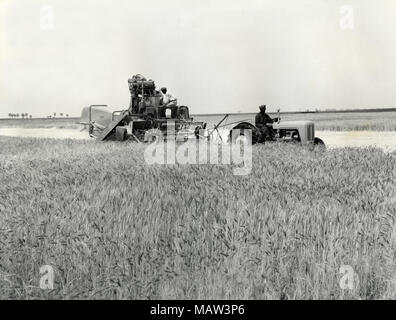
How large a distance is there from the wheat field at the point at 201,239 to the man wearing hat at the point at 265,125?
27.5 ft

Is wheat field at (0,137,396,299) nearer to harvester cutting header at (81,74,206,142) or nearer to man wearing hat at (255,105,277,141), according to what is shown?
man wearing hat at (255,105,277,141)

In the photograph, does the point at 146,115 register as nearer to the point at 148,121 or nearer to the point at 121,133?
the point at 148,121

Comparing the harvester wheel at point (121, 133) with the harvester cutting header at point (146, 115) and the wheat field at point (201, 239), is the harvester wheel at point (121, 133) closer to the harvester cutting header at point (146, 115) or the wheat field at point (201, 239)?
the harvester cutting header at point (146, 115)

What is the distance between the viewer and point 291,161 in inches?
440

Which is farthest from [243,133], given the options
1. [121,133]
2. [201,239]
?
[201,239]

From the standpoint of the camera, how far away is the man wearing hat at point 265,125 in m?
16.6

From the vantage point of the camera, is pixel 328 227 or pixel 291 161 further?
pixel 291 161

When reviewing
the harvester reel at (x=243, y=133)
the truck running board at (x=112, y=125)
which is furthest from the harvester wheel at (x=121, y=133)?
the harvester reel at (x=243, y=133)

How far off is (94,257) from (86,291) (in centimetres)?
62

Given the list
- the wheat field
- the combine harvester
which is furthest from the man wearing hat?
the wheat field
